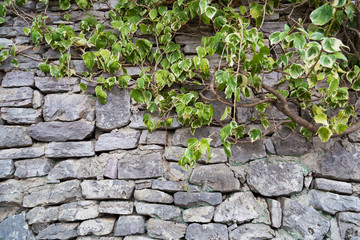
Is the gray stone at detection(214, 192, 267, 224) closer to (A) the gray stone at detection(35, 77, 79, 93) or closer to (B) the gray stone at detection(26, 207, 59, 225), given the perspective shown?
(B) the gray stone at detection(26, 207, 59, 225)

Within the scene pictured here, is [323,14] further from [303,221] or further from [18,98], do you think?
[18,98]

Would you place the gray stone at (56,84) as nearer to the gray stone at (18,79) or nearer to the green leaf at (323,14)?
the gray stone at (18,79)

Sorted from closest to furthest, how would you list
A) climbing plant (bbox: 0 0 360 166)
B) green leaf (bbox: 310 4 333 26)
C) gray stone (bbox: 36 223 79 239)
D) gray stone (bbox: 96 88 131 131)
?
green leaf (bbox: 310 4 333 26), climbing plant (bbox: 0 0 360 166), gray stone (bbox: 36 223 79 239), gray stone (bbox: 96 88 131 131)

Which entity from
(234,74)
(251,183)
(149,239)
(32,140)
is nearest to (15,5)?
(32,140)

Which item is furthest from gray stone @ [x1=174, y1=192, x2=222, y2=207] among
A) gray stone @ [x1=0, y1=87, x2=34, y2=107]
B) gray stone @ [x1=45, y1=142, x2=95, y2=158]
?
gray stone @ [x1=0, y1=87, x2=34, y2=107]

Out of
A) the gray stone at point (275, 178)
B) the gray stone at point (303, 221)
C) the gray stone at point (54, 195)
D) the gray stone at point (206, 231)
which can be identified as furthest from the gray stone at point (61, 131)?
the gray stone at point (303, 221)

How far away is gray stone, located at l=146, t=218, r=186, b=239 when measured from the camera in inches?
53.7

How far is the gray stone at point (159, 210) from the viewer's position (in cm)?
139

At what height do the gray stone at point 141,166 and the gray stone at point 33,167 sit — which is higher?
the gray stone at point 141,166

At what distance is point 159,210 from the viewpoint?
1398 millimetres

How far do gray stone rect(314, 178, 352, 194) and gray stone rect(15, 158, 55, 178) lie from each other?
1562mm

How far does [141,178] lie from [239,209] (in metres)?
0.58

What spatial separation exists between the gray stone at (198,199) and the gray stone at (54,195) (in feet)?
1.98

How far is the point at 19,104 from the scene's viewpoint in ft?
5.16
